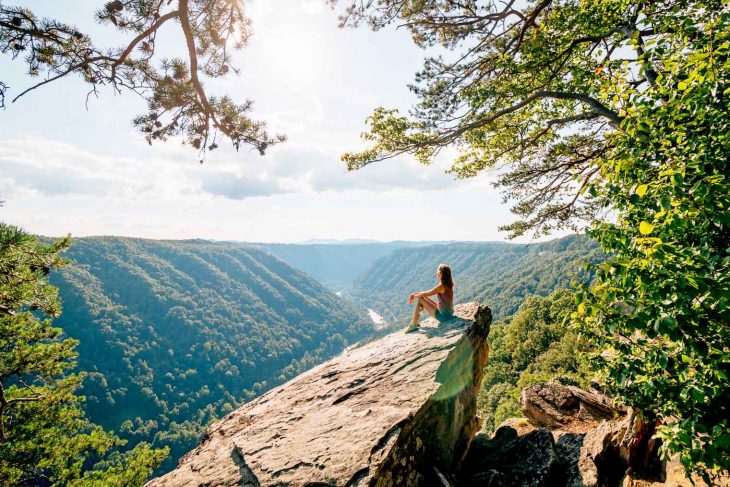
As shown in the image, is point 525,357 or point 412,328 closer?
point 412,328

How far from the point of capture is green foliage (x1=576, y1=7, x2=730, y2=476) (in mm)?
3076

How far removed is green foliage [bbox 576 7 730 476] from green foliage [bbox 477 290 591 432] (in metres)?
42.6

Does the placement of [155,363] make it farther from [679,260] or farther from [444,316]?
[679,260]

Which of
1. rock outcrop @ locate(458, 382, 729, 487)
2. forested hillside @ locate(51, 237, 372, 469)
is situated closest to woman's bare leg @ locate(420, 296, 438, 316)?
rock outcrop @ locate(458, 382, 729, 487)

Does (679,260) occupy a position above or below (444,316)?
above

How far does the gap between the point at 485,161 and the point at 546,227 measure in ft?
12.7

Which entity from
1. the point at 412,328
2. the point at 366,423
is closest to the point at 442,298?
the point at 412,328

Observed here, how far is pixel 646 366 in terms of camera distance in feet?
12.8

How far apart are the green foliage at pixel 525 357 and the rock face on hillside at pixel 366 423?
38.4 m

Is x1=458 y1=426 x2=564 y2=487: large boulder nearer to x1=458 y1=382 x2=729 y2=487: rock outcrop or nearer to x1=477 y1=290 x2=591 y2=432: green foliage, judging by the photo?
x1=458 y1=382 x2=729 y2=487: rock outcrop

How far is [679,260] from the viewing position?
3248mm

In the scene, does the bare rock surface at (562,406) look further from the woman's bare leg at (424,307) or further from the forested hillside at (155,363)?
the forested hillside at (155,363)

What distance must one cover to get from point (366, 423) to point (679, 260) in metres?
5.18

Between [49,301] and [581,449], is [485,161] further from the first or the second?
[49,301]
